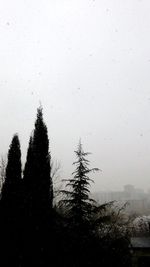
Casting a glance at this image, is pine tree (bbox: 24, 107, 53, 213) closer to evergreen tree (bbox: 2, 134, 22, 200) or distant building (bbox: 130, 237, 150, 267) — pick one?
evergreen tree (bbox: 2, 134, 22, 200)

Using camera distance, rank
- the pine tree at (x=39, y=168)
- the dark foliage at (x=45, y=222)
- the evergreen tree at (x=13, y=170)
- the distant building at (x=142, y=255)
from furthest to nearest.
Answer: the distant building at (x=142, y=255) < the evergreen tree at (x=13, y=170) < the pine tree at (x=39, y=168) < the dark foliage at (x=45, y=222)

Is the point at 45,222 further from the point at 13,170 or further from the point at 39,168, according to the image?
the point at 13,170

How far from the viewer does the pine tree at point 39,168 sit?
14445 mm

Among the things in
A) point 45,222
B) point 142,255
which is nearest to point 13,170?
point 45,222

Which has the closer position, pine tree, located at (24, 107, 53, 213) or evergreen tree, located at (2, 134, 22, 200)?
pine tree, located at (24, 107, 53, 213)


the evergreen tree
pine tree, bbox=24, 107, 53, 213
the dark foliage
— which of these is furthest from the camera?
the evergreen tree

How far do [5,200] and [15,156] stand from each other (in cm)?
285

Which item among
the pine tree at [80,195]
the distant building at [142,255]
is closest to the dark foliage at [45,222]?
the pine tree at [80,195]

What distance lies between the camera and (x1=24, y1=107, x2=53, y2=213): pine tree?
1445 cm

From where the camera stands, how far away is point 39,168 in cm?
1554

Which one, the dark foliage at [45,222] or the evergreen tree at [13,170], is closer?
the dark foliage at [45,222]

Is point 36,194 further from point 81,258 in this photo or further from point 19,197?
point 81,258

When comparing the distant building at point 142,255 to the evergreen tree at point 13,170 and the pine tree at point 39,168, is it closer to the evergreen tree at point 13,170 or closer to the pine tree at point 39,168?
the pine tree at point 39,168

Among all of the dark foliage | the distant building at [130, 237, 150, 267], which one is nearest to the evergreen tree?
the dark foliage
